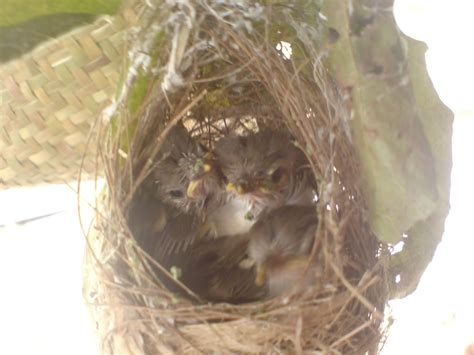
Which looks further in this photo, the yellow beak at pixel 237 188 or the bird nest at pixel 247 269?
the yellow beak at pixel 237 188

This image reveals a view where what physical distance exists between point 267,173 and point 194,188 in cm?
12

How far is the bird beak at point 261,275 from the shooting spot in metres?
0.94

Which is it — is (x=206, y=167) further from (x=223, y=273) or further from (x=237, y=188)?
(x=223, y=273)

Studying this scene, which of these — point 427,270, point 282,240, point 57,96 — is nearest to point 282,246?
point 282,240

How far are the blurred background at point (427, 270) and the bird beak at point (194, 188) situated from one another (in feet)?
0.82

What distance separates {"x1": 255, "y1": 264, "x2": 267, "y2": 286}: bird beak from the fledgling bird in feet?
0.50

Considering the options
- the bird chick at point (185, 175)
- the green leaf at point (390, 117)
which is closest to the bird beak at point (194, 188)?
→ the bird chick at point (185, 175)

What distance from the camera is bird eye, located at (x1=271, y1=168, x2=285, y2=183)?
1.10 meters

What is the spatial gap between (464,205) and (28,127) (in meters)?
0.96

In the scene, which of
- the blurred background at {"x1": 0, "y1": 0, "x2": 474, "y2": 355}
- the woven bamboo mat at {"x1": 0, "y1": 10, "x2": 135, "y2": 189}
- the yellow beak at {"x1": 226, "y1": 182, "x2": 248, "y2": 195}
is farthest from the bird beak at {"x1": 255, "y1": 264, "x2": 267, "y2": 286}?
the blurred background at {"x1": 0, "y1": 0, "x2": 474, "y2": 355}

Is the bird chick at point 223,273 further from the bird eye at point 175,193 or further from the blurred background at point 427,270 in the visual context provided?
the blurred background at point 427,270

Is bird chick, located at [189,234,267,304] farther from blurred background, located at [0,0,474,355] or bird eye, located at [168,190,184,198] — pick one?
blurred background, located at [0,0,474,355]

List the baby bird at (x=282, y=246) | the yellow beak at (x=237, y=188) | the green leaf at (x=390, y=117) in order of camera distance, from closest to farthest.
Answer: the green leaf at (x=390, y=117), the baby bird at (x=282, y=246), the yellow beak at (x=237, y=188)

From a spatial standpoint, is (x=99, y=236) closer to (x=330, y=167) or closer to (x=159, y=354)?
(x=159, y=354)
